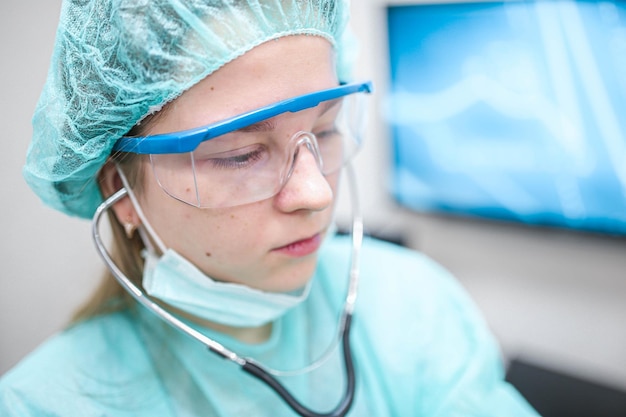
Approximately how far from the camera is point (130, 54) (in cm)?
62

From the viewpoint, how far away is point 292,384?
0.88m

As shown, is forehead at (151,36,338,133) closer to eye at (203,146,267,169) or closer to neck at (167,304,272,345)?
eye at (203,146,267,169)

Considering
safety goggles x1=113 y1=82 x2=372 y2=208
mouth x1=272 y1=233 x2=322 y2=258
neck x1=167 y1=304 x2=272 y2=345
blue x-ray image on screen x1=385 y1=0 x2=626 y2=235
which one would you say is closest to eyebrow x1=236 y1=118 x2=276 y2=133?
safety goggles x1=113 y1=82 x2=372 y2=208

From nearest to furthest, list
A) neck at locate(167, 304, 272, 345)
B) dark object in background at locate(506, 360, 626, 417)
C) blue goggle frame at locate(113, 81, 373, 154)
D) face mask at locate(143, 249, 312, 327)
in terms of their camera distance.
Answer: blue goggle frame at locate(113, 81, 373, 154)
face mask at locate(143, 249, 312, 327)
neck at locate(167, 304, 272, 345)
dark object in background at locate(506, 360, 626, 417)

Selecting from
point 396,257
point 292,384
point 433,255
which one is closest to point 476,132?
point 433,255

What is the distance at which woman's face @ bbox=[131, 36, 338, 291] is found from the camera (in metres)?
0.63

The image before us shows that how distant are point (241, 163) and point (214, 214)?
0.08m

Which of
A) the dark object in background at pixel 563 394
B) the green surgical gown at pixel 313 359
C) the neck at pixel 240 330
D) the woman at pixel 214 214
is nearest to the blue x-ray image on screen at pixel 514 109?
the dark object in background at pixel 563 394

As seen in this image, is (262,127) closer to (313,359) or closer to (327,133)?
(327,133)

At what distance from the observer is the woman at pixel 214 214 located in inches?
24.6

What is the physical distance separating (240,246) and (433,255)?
1454mm

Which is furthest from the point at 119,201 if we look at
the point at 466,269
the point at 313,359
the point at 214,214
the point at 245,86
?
the point at 466,269

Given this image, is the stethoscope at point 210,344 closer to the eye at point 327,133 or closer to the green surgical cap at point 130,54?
the green surgical cap at point 130,54

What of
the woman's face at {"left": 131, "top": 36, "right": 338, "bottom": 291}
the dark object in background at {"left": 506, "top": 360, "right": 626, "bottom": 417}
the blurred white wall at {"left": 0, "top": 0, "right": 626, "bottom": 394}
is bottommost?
the dark object in background at {"left": 506, "top": 360, "right": 626, "bottom": 417}
